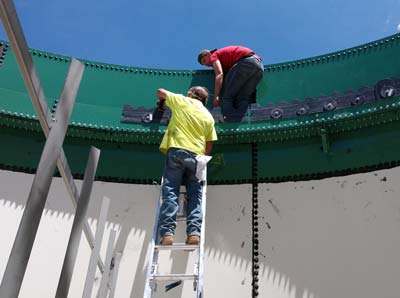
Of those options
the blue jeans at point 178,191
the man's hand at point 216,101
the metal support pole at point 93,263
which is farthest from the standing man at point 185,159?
the man's hand at point 216,101

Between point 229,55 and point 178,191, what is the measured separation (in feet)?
8.12

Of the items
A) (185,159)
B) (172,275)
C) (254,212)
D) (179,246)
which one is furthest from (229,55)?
(172,275)

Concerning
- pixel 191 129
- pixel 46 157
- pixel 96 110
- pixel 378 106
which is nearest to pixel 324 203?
pixel 378 106

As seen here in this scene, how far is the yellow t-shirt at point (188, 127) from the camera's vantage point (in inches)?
154

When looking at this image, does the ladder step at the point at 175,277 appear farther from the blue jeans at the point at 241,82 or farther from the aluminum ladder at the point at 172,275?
the blue jeans at the point at 241,82

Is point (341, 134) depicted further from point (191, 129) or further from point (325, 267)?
point (191, 129)

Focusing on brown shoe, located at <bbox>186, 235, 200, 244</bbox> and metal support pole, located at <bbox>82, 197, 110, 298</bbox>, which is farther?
brown shoe, located at <bbox>186, 235, 200, 244</bbox>

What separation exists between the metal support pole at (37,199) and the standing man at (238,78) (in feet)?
11.0

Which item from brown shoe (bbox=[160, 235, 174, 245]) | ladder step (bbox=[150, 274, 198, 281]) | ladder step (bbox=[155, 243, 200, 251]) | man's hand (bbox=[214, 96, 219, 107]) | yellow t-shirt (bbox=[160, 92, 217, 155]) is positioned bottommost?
ladder step (bbox=[150, 274, 198, 281])

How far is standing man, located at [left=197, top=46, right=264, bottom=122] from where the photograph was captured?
17.4 feet

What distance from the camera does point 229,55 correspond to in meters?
5.51

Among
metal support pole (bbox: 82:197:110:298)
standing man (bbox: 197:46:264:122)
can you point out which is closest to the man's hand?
standing man (bbox: 197:46:264:122)

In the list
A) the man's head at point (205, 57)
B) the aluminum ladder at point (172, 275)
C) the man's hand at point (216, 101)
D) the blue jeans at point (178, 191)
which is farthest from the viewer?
the man's head at point (205, 57)

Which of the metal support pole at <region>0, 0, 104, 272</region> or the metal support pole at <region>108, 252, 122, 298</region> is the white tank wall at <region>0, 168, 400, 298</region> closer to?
the metal support pole at <region>108, 252, 122, 298</region>
